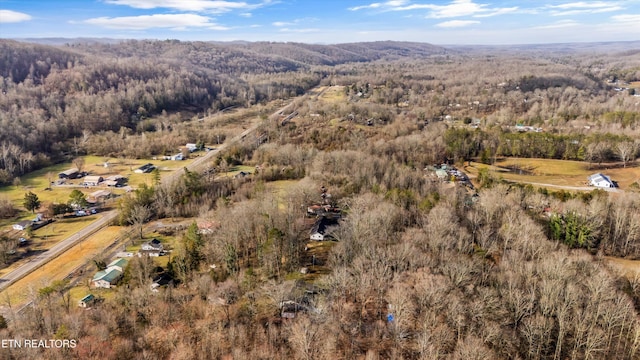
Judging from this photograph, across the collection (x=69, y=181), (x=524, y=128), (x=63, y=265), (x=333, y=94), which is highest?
(x=333, y=94)

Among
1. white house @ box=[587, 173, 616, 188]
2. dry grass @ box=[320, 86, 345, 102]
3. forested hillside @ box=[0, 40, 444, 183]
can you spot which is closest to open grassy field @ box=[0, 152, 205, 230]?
forested hillside @ box=[0, 40, 444, 183]

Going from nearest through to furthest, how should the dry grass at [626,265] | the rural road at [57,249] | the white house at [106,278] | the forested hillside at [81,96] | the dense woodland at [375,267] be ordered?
the dense woodland at [375,267], the dry grass at [626,265], the white house at [106,278], the rural road at [57,249], the forested hillside at [81,96]

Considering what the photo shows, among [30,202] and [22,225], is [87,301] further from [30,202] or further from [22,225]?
[30,202]

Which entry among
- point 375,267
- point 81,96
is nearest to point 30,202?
point 375,267

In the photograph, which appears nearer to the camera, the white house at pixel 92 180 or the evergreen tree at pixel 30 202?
the evergreen tree at pixel 30 202

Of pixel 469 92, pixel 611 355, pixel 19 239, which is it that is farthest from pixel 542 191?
pixel 469 92

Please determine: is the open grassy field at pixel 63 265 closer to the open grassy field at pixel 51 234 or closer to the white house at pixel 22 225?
the open grassy field at pixel 51 234

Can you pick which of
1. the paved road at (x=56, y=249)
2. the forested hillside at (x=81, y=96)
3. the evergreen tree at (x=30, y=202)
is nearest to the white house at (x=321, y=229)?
the paved road at (x=56, y=249)
